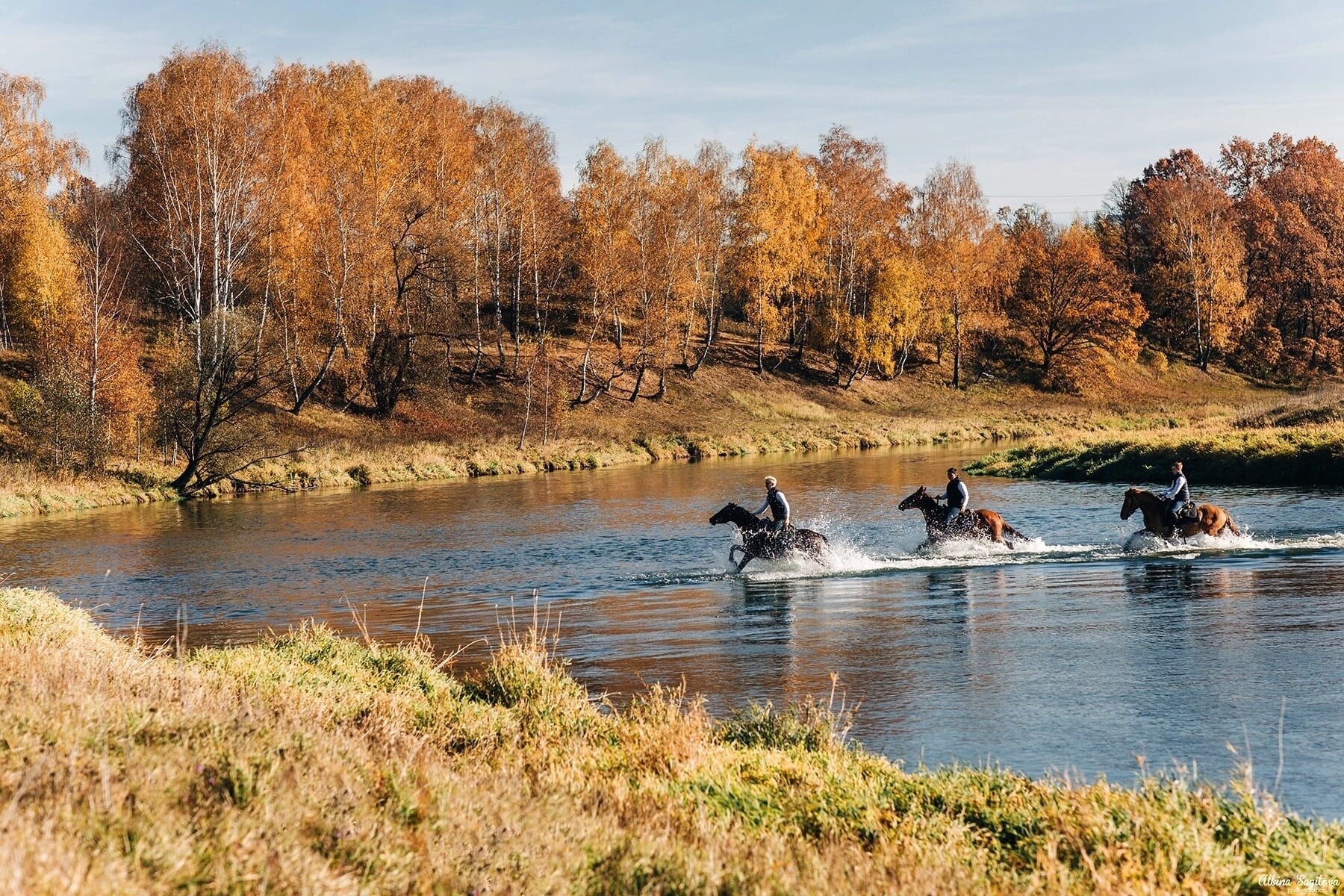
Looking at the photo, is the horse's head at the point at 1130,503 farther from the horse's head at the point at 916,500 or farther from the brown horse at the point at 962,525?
the horse's head at the point at 916,500

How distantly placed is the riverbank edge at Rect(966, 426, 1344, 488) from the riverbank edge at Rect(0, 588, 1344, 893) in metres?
29.8

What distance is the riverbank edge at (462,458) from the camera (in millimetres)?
36688

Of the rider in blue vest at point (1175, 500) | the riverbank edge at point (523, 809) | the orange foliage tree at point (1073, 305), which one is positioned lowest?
the riverbank edge at point (523, 809)

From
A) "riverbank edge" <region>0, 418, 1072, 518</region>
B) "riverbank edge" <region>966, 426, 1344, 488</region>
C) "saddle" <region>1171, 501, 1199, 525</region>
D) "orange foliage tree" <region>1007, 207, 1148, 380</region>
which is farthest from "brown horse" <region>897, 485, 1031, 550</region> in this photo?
"orange foliage tree" <region>1007, 207, 1148, 380</region>

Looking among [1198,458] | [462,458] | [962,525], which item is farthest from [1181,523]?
[462,458]

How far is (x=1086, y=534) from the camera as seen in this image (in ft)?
83.0

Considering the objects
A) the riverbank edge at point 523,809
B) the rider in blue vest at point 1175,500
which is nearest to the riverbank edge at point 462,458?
the rider in blue vest at point 1175,500

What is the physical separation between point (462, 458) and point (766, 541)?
28.1 m

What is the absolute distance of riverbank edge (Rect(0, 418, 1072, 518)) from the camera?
36.7 metres

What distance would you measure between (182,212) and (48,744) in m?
41.7

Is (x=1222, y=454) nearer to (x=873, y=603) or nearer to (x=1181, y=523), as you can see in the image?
(x=1181, y=523)

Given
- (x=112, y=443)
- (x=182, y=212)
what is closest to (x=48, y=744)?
(x=112, y=443)

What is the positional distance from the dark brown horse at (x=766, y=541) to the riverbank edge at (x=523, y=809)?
39.2 ft

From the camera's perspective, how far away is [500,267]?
203 ft
